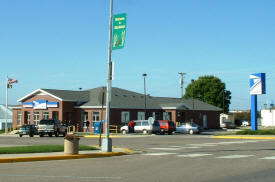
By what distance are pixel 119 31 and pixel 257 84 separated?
2837 centimetres

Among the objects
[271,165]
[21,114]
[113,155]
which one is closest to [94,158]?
[113,155]

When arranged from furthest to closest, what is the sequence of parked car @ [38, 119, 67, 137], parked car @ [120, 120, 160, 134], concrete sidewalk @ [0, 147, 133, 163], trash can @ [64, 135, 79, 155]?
parked car @ [120, 120, 160, 134] → parked car @ [38, 119, 67, 137] → trash can @ [64, 135, 79, 155] → concrete sidewalk @ [0, 147, 133, 163]

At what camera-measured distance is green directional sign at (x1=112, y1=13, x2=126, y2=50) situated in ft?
66.4

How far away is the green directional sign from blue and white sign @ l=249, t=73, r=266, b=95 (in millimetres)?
28120

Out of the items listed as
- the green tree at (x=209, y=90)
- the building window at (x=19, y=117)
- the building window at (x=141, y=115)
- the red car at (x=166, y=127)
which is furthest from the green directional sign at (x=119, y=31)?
the green tree at (x=209, y=90)

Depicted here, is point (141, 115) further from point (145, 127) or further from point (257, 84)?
point (257, 84)

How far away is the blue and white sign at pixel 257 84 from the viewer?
1778 inches

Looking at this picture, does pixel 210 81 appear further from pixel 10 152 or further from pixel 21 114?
pixel 10 152

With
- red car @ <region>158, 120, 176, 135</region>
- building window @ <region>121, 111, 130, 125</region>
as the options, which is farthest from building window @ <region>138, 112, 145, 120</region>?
red car @ <region>158, 120, 176, 135</region>

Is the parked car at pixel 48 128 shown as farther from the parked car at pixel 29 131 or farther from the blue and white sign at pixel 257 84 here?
the blue and white sign at pixel 257 84

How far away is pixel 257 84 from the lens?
4547 cm

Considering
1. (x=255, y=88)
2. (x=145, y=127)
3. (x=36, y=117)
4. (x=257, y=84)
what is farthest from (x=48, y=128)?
(x=257, y=84)

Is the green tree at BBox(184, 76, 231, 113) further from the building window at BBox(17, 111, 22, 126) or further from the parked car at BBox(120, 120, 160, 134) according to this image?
the parked car at BBox(120, 120, 160, 134)

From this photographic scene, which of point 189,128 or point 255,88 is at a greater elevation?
point 255,88
